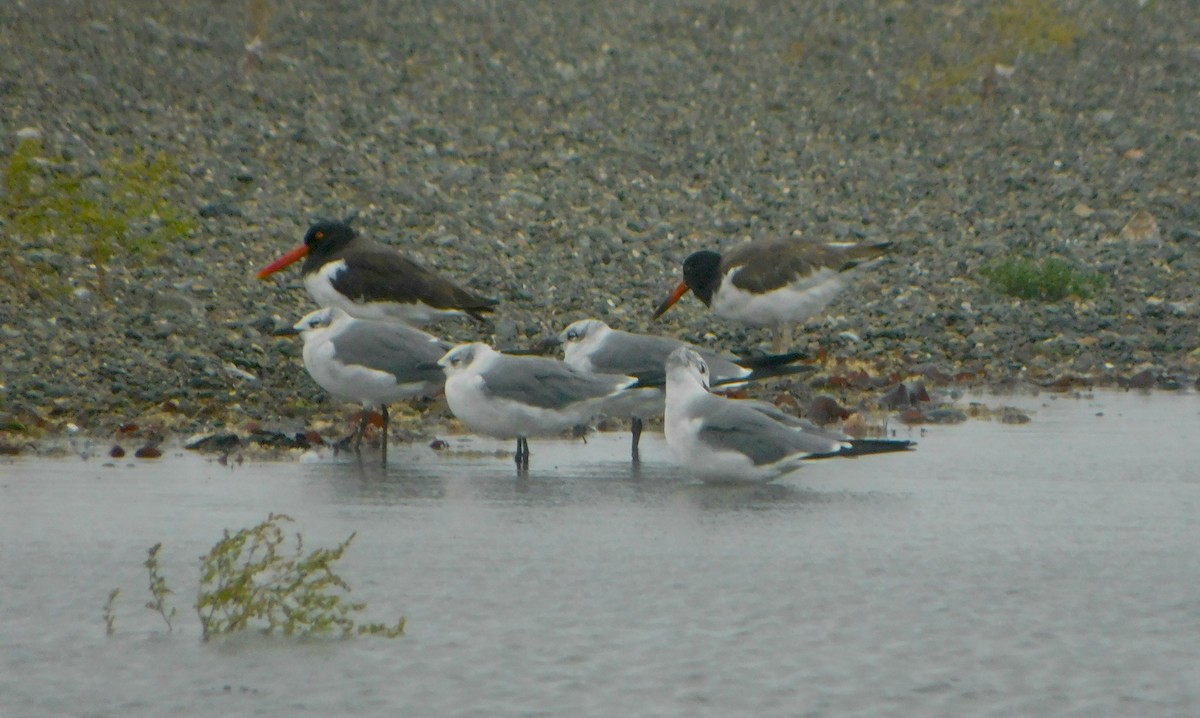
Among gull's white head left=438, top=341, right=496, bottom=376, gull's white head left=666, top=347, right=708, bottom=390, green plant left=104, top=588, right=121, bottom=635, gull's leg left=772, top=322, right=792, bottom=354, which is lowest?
green plant left=104, top=588, right=121, bottom=635

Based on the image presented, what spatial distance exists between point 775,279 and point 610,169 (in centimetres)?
484

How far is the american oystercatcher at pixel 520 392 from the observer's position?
8.67 meters

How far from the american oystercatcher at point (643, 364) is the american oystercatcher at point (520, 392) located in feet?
0.95

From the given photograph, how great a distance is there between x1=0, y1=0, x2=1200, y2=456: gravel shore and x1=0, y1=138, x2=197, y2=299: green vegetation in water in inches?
4.6

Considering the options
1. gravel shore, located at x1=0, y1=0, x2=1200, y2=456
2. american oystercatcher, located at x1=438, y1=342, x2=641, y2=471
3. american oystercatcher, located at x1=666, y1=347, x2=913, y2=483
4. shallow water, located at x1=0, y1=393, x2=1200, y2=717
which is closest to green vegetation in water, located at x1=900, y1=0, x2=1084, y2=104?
gravel shore, located at x1=0, y1=0, x2=1200, y2=456

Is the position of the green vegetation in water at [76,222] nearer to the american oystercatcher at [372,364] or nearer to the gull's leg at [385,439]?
the american oystercatcher at [372,364]

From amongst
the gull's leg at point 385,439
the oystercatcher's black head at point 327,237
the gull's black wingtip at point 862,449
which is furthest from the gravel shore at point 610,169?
the gull's black wingtip at point 862,449

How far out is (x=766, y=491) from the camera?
8.08 meters

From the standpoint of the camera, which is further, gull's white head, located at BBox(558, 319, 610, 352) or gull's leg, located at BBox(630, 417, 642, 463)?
gull's white head, located at BBox(558, 319, 610, 352)

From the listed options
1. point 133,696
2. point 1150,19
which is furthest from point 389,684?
point 1150,19

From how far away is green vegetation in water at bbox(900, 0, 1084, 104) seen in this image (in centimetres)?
2078

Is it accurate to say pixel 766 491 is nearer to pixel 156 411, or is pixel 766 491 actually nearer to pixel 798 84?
pixel 156 411

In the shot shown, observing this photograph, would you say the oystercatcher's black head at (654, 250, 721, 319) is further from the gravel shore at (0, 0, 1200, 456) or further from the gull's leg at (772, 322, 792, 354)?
the gull's leg at (772, 322, 792, 354)

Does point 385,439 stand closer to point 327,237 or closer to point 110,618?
point 110,618
